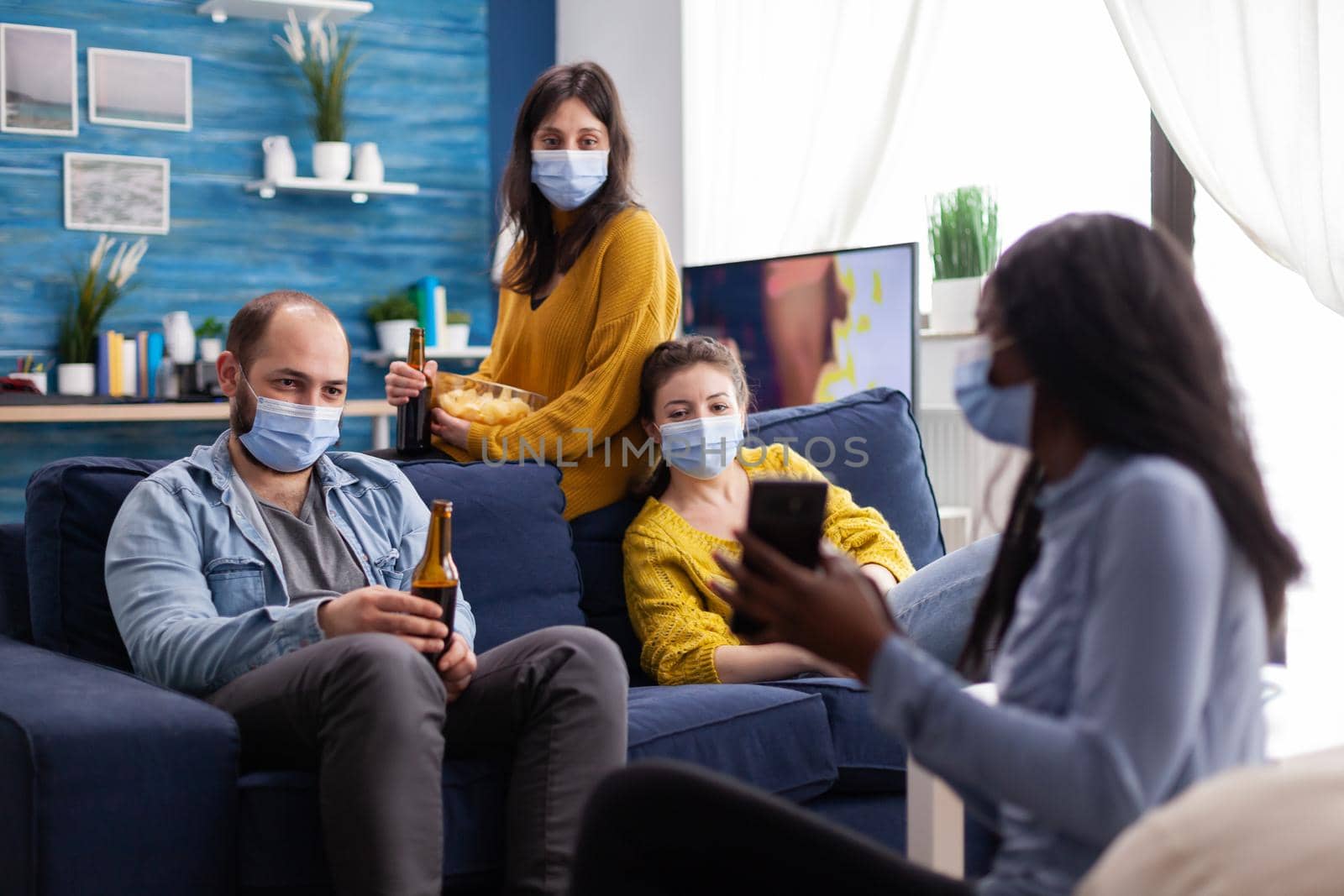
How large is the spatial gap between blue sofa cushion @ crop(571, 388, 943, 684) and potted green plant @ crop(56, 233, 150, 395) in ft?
8.28

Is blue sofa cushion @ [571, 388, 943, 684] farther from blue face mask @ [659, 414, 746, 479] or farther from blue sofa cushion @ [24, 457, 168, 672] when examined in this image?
blue sofa cushion @ [24, 457, 168, 672]

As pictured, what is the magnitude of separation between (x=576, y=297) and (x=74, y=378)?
246cm

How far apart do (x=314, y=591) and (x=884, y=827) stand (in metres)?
0.96

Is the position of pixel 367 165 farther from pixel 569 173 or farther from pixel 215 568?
pixel 215 568

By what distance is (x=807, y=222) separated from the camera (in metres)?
4.06

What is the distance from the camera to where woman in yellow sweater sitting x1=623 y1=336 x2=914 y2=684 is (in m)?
2.20

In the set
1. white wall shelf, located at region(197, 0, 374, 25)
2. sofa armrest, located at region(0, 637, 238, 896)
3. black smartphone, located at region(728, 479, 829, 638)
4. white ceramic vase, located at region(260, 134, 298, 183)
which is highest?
white wall shelf, located at region(197, 0, 374, 25)

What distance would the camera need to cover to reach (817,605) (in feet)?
3.05

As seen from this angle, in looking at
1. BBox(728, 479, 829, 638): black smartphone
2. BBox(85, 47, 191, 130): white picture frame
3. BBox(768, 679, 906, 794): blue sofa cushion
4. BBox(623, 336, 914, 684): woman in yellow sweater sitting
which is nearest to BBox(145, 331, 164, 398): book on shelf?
BBox(85, 47, 191, 130): white picture frame

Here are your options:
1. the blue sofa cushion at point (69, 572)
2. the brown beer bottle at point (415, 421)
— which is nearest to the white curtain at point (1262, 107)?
the brown beer bottle at point (415, 421)

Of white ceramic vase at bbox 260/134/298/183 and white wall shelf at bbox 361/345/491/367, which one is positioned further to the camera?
white wall shelf at bbox 361/345/491/367

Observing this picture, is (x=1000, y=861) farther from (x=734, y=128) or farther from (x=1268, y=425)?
(x=734, y=128)

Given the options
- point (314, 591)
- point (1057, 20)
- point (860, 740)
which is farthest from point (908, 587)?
point (1057, 20)

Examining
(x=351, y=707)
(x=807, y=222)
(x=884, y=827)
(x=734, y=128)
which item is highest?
(x=734, y=128)
